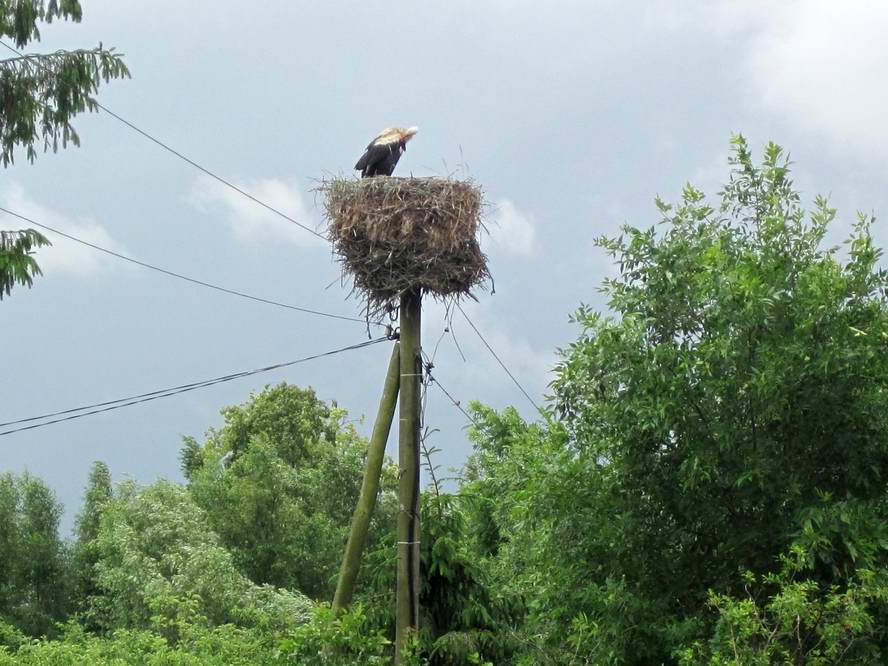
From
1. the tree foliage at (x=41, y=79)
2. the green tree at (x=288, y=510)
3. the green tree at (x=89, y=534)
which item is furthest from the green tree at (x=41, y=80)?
the green tree at (x=89, y=534)

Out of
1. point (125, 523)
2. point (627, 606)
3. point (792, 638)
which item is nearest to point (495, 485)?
point (627, 606)

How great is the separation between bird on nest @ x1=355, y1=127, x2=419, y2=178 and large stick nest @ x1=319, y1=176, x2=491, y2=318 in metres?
0.39

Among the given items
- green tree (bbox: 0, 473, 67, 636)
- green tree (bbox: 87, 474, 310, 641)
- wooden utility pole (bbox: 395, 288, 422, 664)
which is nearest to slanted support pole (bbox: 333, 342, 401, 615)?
wooden utility pole (bbox: 395, 288, 422, 664)

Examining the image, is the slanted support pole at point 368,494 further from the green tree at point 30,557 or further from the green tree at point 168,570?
the green tree at point 30,557

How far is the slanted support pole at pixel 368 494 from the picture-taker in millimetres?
11422

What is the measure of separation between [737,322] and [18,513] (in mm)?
36795

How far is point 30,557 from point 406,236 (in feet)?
114

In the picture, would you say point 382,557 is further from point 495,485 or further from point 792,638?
point 495,485

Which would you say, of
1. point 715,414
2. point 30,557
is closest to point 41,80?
point 715,414

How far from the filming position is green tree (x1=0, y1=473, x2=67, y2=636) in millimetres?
41469

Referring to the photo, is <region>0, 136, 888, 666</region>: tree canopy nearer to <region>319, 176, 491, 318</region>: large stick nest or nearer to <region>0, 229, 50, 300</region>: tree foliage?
<region>319, 176, 491, 318</region>: large stick nest

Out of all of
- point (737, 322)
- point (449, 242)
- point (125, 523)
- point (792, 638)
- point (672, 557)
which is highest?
point (125, 523)

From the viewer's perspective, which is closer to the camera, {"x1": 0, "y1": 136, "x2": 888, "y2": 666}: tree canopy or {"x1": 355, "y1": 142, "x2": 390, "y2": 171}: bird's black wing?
{"x1": 0, "y1": 136, "x2": 888, "y2": 666}: tree canopy

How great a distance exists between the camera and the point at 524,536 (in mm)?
13945
